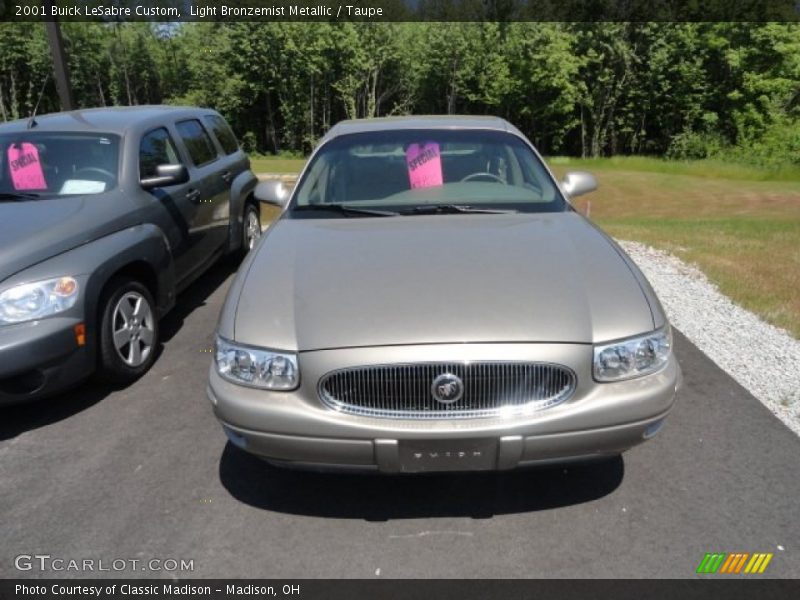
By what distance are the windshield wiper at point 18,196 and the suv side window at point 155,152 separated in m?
0.74

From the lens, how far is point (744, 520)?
268cm

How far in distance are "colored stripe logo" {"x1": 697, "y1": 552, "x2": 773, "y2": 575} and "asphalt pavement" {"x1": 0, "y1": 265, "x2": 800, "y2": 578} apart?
30 millimetres

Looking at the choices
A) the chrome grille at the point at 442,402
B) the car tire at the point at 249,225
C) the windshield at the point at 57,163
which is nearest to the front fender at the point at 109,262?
the windshield at the point at 57,163

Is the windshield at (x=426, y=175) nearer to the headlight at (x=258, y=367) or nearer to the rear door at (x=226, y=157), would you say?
the headlight at (x=258, y=367)

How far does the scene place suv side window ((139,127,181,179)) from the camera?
473cm

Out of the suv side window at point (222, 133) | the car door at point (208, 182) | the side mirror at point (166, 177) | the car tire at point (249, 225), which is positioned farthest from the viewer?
the car tire at point (249, 225)

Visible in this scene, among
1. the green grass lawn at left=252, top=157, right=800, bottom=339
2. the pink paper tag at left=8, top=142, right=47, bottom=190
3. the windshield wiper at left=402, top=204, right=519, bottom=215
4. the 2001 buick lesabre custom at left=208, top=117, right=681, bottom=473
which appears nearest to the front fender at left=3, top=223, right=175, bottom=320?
the pink paper tag at left=8, top=142, right=47, bottom=190

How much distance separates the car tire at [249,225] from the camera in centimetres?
682

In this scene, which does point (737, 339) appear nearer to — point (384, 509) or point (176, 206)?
point (384, 509)

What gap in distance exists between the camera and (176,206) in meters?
4.93

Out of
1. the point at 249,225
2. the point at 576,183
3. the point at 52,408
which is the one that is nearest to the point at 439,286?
the point at 576,183

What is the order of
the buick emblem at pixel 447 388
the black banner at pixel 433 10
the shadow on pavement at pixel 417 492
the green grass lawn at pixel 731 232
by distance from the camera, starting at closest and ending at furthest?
the buick emblem at pixel 447 388 → the shadow on pavement at pixel 417 492 → the green grass lawn at pixel 731 232 → the black banner at pixel 433 10

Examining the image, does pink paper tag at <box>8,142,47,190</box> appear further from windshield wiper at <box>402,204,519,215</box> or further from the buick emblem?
the buick emblem
